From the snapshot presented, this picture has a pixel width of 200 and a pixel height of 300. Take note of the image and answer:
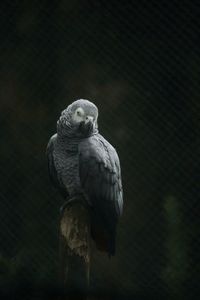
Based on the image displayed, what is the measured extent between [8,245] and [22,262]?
7 centimetres

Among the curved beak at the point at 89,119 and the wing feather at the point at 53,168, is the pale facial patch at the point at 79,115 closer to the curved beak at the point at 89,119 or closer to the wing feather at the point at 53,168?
the curved beak at the point at 89,119

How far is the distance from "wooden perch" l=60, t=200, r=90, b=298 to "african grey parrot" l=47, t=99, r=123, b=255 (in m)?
0.27

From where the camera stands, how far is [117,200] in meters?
1.51

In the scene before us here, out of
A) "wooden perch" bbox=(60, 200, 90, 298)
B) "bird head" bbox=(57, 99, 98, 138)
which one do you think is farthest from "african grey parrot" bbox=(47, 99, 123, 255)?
"wooden perch" bbox=(60, 200, 90, 298)

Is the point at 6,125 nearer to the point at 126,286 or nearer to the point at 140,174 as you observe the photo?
the point at 140,174

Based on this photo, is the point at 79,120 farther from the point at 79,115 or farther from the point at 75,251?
the point at 75,251

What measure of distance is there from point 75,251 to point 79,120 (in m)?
0.36

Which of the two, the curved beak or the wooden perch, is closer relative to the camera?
the wooden perch

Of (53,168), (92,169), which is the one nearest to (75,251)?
(92,169)

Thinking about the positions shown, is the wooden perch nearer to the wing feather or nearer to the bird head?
the bird head

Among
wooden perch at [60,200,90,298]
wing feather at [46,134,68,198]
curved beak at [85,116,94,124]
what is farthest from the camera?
wing feather at [46,134,68,198]

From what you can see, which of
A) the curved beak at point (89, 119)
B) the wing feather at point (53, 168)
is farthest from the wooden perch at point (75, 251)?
the wing feather at point (53, 168)

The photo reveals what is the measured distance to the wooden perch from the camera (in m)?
1.14

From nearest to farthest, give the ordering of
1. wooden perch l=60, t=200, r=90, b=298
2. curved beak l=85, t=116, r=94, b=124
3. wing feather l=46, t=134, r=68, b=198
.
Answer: wooden perch l=60, t=200, r=90, b=298
curved beak l=85, t=116, r=94, b=124
wing feather l=46, t=134, r=68, b=198
